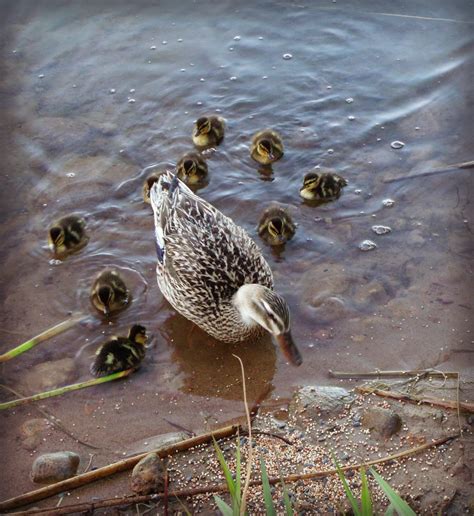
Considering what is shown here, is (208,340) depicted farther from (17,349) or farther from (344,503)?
(344,503)

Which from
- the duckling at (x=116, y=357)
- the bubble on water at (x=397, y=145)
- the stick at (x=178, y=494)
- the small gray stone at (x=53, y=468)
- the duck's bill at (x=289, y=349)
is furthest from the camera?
the bubble on water at (x=397, y=145)

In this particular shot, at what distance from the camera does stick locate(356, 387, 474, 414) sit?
266 cm

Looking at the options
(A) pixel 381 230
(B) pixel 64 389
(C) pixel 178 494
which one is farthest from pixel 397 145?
(C) pixel 178 494

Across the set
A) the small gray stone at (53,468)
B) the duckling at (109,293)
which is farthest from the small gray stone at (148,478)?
the duckling at (109,293)

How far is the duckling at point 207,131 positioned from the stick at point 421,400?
1.99m

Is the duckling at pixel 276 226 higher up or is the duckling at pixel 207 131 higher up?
the duckling at pixel 207 131

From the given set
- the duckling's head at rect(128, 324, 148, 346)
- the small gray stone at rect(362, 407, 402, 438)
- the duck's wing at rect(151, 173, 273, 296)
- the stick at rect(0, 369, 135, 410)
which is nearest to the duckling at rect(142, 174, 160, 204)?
the duck's wing at rect(151, 173, 273, 296)

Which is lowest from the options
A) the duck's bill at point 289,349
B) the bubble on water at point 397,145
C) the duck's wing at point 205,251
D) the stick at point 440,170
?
the stick at point 440,170

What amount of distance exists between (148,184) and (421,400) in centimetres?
192

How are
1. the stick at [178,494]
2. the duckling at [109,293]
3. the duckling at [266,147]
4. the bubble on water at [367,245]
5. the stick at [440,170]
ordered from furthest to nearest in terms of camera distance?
the duckling at [266,147] → the stick at [440,170] → the bubble on water at [367,245] → the duckling at [109,293] → the stick at [178,494]

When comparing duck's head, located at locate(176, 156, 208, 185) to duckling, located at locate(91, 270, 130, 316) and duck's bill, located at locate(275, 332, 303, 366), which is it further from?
duck's bill, located at locate(275, 332, 303, 366)

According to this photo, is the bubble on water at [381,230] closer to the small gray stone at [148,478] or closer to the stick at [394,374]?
the stick at [394,374]

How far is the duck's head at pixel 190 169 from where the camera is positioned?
13.4ft

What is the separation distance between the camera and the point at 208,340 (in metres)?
3.37
